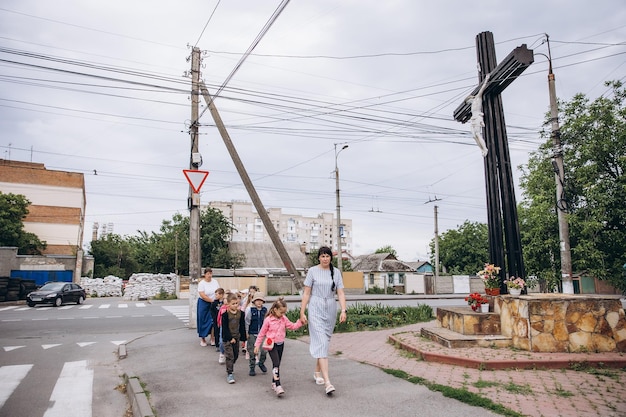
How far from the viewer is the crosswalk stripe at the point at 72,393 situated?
203 inches

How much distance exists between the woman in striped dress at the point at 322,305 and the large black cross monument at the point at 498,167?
5.21 m

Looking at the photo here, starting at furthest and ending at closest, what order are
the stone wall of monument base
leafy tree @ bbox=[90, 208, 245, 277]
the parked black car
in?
leafy tree @ bbox=[90, 208, 245, 277], the parked black car, the stone wall of monument base

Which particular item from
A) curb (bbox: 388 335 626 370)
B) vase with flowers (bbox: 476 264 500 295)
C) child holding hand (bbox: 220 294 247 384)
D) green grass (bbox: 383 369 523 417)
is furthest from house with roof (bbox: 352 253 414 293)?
green grass (bbox: 383 369 523 417)

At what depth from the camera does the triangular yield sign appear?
12133 mm

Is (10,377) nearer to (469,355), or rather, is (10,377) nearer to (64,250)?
(469,355)

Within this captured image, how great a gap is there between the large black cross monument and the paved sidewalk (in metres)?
2.76

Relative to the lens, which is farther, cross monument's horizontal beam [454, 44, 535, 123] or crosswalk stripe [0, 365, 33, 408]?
cross monument's horizontal beam [454, 44, 535, 123]

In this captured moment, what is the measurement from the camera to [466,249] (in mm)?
54406

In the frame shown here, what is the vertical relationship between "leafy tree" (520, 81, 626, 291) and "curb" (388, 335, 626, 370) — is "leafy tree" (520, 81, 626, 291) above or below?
above

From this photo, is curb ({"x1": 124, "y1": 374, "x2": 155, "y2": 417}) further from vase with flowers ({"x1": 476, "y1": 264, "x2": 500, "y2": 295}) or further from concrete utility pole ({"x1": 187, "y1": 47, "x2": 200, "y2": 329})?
vase with flowers ({"x1": 476, "y1": 264, "x2": 500, "y2": 295})

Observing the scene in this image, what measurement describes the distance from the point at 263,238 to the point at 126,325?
97063 mm

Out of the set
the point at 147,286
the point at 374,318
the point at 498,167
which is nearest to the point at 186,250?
the point at 147,286

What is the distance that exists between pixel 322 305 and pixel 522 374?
3069 mm

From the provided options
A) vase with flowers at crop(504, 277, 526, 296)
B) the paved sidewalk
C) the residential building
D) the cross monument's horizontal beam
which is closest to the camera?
the paved sidewalk
